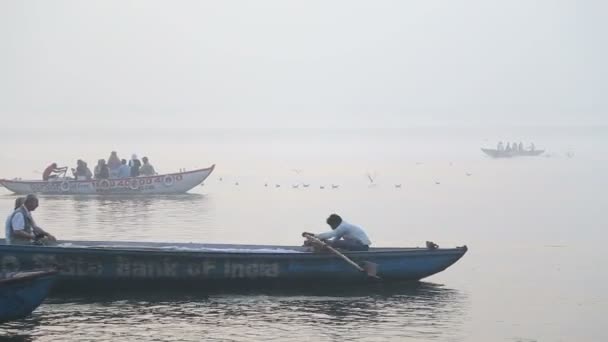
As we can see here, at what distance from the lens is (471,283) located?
75.8 ft

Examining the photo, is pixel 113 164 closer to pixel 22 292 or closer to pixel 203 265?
pixel 203 265

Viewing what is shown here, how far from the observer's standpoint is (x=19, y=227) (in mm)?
19969

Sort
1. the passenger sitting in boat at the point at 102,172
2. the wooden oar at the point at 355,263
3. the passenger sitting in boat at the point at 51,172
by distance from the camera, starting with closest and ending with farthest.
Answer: the wooden oar at the point at 355,263
the passenger sitting in boat at the point at 102,172
the passenger sitting in boat at the point at 51,172

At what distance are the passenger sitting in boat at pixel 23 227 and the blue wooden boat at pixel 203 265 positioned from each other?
563 mm

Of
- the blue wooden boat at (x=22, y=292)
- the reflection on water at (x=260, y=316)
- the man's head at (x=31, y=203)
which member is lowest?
the reflection on water at (x=260, y=316)

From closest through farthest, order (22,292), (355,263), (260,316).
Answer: (22,292), (260,316), (355,263)

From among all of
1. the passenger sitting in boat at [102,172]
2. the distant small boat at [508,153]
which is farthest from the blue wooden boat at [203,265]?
the distant small boat at [508,153]

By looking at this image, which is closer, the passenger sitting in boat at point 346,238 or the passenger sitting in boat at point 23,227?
the passenger sitting in boat at point 23,227

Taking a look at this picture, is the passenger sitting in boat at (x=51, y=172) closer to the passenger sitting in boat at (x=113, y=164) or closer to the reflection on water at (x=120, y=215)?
the reflection on water at (x=120, y=215)

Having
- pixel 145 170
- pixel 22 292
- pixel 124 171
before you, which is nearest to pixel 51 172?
pixel 124 171

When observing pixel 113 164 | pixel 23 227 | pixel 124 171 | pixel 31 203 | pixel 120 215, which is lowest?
pixel 120 215

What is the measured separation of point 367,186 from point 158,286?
123ft

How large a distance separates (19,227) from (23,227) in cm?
8

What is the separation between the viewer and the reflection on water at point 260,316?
17625 millimetres
